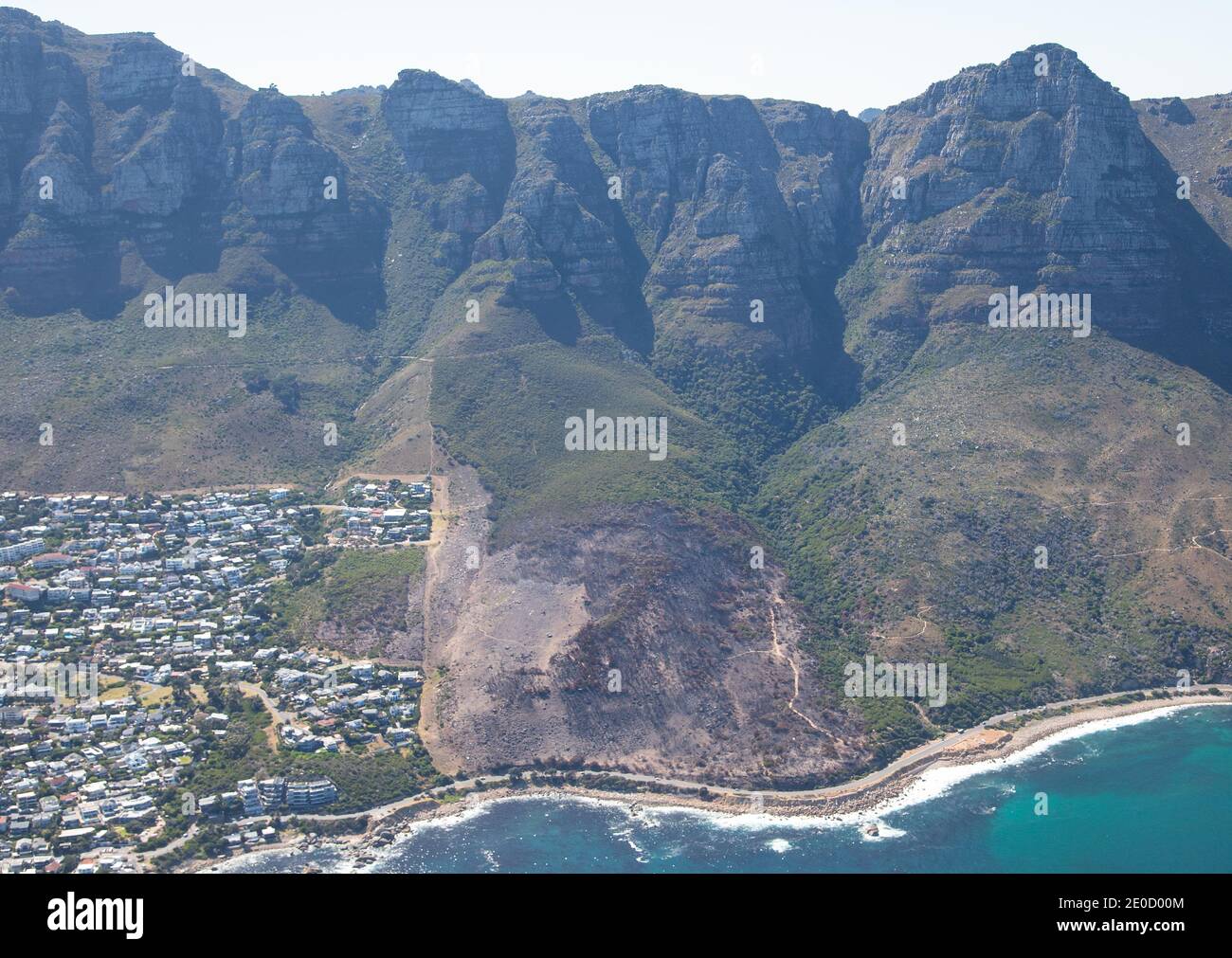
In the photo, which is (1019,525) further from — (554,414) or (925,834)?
(554,414)

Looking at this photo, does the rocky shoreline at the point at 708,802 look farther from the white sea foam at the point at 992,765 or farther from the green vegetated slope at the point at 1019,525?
the green vegetated slope at the point at 1019,525

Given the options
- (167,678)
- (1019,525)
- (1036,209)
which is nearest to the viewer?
(167,678)

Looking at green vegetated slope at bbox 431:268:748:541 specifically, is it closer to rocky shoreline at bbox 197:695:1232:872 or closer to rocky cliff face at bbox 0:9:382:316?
rocky cliff face at bbox 0:9:382:316

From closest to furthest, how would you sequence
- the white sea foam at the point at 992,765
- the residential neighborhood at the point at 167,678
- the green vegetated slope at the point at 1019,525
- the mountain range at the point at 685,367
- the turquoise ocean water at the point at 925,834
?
the turquoise ocean water at the point at 925,834 → the residential neighborhood at the point at 167,678 → the white sea foam at the point at 992,765 → the mountain range at the point at 685,367 → the green vegetated slope at the point at 1019,525

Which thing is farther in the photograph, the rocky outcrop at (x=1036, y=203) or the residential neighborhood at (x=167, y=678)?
the rocky outcrop at (x=1036, y=203)

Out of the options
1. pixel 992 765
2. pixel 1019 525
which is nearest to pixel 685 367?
pixel 1019 525

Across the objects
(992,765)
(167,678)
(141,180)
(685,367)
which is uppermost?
(141,180)

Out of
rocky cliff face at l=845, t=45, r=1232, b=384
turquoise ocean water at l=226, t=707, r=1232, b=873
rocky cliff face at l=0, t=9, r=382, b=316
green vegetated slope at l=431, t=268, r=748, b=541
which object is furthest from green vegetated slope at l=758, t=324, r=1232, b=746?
rocky cliff face at l=0, t=9, r=382, b=316

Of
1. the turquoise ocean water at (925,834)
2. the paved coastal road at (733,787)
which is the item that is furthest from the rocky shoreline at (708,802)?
the turquoise ocean water at (925,834)

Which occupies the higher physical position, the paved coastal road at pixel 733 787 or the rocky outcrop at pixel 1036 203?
the rocky outcrop at pixel 1036 203

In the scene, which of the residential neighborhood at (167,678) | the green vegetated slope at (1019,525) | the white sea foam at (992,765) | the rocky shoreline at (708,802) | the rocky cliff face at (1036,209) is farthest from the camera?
the rocky cliff face at (1036,209)

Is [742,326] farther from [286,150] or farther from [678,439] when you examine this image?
[286,150]
